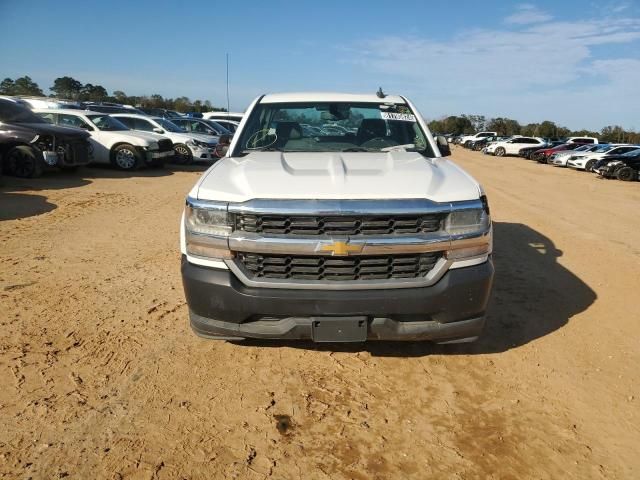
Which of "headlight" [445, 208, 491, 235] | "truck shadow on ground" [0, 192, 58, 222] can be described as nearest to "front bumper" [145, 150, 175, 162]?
"truck shadow on ground" [0, 192, 58, 222]

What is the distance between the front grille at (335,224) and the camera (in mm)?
2756

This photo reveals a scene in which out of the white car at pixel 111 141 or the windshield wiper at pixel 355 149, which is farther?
the white car at pixel 111 141

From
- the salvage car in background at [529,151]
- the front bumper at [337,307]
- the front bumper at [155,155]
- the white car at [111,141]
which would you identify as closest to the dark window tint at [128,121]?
the white car at [111,141]

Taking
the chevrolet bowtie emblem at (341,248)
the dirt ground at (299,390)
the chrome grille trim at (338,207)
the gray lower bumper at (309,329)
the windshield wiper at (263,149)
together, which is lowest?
the dirt ground at (299,390)

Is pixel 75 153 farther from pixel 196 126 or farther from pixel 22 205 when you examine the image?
pixel 196 126

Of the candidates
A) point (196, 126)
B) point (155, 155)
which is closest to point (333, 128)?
point (155, 155)

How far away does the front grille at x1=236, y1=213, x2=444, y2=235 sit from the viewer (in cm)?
276

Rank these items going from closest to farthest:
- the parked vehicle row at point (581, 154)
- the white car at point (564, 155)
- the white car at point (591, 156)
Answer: the parked vehicle row at point (581, 154), the white car at point (591, 156), the white car at point (564, 155)

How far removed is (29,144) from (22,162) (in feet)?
1.41

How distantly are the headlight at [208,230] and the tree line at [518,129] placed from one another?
4273 centimetres

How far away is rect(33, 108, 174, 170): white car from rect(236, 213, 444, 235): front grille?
39.6ft

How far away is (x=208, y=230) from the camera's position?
2869 mm

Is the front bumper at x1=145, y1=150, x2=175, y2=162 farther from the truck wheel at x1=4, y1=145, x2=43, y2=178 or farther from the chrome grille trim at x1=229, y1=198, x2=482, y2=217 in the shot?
the chrome grille trim at x1=229, y1=198, x2=482, y2=217

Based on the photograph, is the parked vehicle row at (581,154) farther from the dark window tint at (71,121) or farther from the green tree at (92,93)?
the green tree at (92,93)
